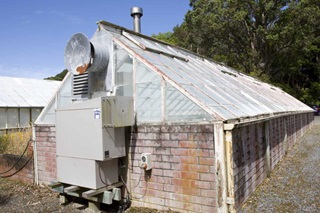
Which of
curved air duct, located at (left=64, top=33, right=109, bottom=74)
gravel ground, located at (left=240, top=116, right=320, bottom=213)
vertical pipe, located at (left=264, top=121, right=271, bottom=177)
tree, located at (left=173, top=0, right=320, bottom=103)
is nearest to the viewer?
gravel ground, located at (left=240, top=116, right=320, bottom=213)

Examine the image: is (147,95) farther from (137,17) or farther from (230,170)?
(137,17)

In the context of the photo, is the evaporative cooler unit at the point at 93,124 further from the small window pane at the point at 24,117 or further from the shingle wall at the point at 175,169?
the small window pane at the point at 24,117

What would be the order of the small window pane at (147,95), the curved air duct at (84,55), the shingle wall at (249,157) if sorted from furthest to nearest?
the curved air duct at (84,55)
the small window pane at (147,95)
the shingle wall at (249,157)

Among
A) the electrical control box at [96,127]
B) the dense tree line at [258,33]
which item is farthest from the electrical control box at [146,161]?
the dense tree line at [258,33]

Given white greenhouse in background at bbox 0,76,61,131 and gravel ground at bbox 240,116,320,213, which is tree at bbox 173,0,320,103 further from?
gravel ground at bbox 240,116,320,213

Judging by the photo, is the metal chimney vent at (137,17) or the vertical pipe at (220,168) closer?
the vertical pipe at (220,168)

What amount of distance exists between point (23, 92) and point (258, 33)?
2031 cm

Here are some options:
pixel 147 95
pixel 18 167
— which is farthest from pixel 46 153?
pixel 147 95

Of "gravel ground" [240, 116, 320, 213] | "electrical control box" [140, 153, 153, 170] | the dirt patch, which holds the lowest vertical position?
the dirt patch

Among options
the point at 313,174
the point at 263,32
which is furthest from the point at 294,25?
the point at 313,174

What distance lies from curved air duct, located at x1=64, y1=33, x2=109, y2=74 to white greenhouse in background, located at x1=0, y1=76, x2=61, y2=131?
1064 centimetres

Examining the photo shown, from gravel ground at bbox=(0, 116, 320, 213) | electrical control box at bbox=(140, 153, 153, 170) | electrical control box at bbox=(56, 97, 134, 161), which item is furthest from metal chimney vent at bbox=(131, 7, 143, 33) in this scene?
gravel ground at bbox=(0, 116, 320, 213)

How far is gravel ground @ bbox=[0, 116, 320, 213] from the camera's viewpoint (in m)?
5.41

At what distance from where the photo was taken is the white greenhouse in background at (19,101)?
619 inches
